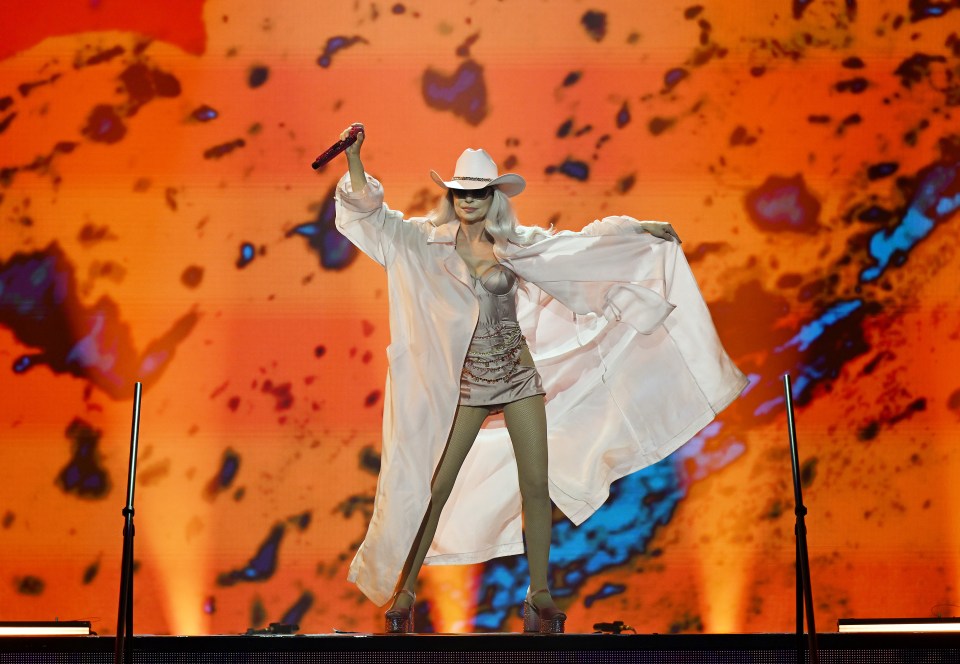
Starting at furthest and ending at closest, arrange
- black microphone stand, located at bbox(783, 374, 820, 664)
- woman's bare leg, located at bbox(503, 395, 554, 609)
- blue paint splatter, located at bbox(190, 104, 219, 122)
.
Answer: blue paint splatter, located at bbox(190, 104, 219, 122) → woman's bare leg, located at bbox(503, 395, 554, 609) → black microphone stand, located at bbox(783, 374, 820, 664)

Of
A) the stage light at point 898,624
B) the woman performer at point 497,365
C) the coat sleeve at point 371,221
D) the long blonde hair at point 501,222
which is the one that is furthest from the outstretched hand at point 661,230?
the stage light at point 898,624

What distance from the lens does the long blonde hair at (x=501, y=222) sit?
13.7 feet

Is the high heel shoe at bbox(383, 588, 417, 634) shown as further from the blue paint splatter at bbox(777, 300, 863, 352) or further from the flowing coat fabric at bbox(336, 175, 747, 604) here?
the blue paint splatter at bbox(777, 300, 863, 352)

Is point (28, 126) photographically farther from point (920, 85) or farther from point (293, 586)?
point (920, 85)

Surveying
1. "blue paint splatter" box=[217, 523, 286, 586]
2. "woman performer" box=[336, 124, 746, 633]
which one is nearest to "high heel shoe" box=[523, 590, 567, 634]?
"woman performer" box=[336, 124, 746, 633]

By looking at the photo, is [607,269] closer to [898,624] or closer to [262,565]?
[898,624]

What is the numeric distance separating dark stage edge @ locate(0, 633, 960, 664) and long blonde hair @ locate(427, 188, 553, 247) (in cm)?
135

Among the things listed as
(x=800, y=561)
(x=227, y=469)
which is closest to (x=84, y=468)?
(x=227, y=469)

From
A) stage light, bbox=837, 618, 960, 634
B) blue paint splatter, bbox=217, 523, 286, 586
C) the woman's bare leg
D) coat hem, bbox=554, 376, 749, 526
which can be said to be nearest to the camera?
the woman's bare leg

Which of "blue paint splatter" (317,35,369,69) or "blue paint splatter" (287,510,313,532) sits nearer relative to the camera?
"blue paint splatter" (287,510,313,532)

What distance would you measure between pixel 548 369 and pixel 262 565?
170 cm

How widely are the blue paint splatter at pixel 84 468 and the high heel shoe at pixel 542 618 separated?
219 cm

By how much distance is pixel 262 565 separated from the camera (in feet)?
17.3

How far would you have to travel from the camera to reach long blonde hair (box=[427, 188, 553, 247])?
418cm
